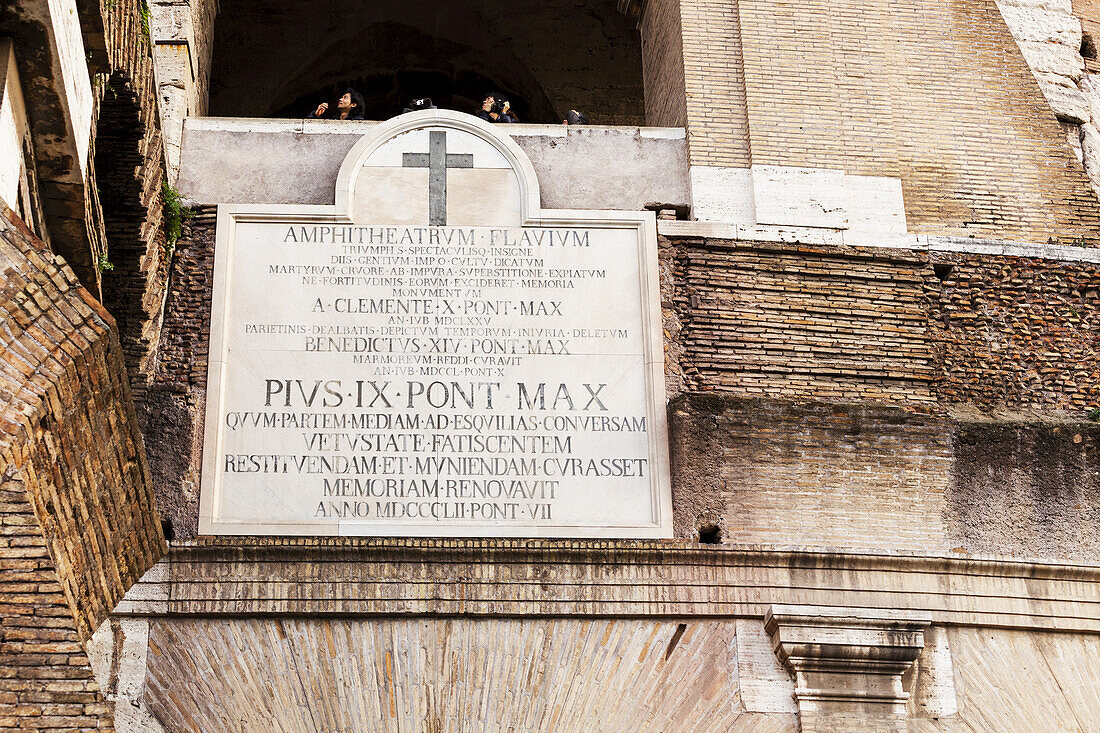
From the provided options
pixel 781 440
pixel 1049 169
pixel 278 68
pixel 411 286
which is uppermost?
pixel 278 68

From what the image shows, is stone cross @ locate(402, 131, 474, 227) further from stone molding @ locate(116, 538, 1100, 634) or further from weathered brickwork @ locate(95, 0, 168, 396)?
stone molding @ locate(116, 538, 1100, 634)

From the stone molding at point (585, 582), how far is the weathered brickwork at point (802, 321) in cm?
103

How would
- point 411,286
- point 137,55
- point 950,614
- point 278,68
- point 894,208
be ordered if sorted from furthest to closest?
point 278,68 < point 894,208 < point 411,286 < point 950,614 < point 137,55

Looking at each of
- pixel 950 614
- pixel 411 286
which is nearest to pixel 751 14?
pixel 411 286

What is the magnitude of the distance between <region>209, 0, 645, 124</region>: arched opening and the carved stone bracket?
591 centimetres

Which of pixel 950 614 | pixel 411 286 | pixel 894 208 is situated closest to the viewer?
pixel 950 614

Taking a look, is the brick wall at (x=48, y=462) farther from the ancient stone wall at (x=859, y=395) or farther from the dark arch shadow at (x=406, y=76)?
the dark arch shadow at (x=406, y=76)

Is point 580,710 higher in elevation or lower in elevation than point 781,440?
lower

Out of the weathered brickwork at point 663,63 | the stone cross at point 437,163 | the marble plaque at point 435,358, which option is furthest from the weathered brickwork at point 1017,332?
the stone cross at point 437,163

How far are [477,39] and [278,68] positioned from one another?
167 cm

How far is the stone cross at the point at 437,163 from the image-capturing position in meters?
8.95

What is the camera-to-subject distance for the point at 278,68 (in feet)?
42.8

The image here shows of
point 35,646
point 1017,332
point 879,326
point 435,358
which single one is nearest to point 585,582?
point 435,358

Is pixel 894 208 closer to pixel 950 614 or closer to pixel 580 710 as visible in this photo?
pixel 950 614
